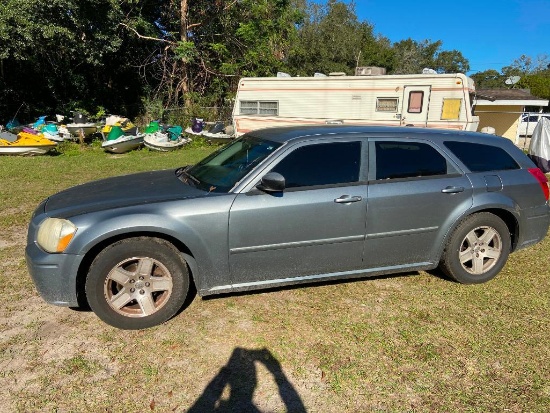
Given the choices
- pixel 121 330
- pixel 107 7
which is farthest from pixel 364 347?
pixel 107 7

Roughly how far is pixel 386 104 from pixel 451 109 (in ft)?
6.56

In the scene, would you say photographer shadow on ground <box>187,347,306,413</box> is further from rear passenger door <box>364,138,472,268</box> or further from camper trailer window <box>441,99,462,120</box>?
camper trailer window <box>441,99,462,120</box>

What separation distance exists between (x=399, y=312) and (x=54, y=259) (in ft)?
9.36

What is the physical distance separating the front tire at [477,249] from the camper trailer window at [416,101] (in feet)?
30.9

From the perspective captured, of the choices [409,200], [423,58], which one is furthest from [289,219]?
[423,58]

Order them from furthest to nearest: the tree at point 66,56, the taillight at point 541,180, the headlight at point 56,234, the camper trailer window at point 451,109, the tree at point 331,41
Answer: the tree at point 331,41, the tree at point 66,56, the camper trailer window at point 451,109, the taillight at point 541,180, the headlight at point 56,234

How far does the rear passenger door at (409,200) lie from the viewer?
356 cm

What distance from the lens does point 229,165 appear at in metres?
3.74

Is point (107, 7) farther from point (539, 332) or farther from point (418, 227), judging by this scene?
point (539, 332)

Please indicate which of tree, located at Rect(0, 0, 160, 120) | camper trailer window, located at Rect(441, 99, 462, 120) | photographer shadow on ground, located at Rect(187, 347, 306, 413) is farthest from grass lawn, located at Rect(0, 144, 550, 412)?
tree, located at Rect(0, 0, 160, 120)

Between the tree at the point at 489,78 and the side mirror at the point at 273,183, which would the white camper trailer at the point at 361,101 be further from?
the tree at the point at 489,78

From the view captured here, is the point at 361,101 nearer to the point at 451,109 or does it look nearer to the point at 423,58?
the point at 451,109

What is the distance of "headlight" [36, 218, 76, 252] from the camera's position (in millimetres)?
2949

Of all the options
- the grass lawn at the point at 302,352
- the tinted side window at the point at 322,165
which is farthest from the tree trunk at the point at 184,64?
the tinted side window at the point at 322,165
